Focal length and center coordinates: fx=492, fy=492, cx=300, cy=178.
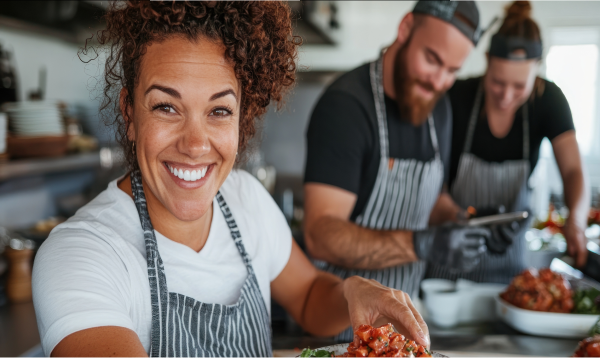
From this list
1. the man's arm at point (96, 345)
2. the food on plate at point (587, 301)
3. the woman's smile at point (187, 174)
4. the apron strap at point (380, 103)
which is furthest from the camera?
the apron strap at point (380, 103)

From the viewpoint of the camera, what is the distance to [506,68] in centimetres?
225

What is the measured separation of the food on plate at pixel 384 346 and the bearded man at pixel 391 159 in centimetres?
79


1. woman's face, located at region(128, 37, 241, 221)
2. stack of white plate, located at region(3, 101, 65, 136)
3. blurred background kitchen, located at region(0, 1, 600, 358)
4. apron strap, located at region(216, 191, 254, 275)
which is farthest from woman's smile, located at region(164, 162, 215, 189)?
stack of white plate, located at region(3, 101, 65, 136)

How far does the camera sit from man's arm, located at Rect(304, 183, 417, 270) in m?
1.68

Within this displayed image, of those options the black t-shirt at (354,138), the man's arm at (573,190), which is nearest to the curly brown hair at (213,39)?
the black t-shirt at (354,138)

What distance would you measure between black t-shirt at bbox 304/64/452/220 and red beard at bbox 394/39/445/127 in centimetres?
3

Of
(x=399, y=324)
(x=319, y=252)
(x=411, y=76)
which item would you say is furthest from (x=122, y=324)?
(x=411, y=76)

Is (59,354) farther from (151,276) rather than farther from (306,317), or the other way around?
(306,317)

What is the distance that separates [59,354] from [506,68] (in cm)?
212

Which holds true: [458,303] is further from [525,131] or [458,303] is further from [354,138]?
[525,131]

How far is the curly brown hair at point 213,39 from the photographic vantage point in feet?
3.40

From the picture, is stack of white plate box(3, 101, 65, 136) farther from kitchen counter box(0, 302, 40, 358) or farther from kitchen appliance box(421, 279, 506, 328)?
kitchen appliance box(421, 279, 506, 328)

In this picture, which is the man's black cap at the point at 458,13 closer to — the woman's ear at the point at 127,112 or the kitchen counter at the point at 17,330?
the woman's ear at the point at 127,112

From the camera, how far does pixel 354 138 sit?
176cm
